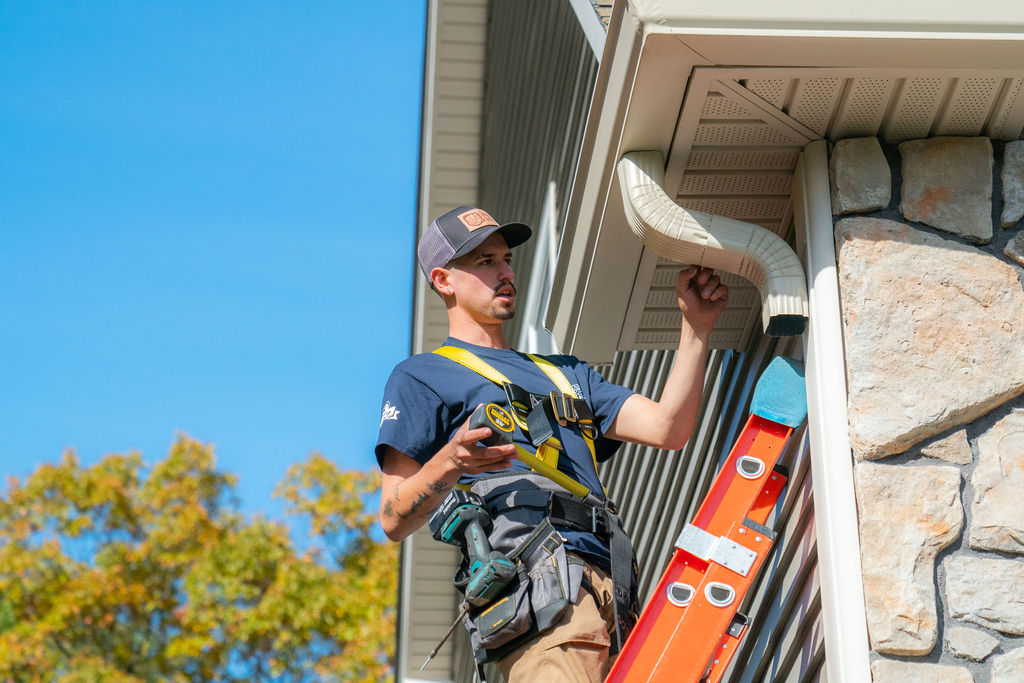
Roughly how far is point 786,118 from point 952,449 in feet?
3.25

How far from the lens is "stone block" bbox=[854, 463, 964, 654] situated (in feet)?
8.78

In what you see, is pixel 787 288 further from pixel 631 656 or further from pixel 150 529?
pixel 150 529

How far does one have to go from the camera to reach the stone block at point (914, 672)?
8.67 ft

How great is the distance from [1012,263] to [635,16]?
4.05 ft

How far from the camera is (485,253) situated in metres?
3.69

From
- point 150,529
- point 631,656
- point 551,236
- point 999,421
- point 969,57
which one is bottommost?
point 631,656

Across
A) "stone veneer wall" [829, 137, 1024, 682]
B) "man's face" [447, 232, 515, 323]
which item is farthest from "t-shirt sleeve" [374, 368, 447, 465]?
"stone veneer wall" [829, 137, 1024, 682]

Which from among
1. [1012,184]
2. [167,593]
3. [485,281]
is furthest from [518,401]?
[167,593]

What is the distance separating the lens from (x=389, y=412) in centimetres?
322

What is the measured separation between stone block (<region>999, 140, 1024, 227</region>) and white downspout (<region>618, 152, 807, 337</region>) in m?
0.59

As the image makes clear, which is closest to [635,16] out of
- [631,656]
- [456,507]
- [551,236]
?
[456,507]

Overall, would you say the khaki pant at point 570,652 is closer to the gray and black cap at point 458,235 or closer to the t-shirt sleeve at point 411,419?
the t-shirt sleeve at point 411,419

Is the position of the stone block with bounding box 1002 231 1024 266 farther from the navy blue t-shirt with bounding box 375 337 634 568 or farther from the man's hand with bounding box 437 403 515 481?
the man's hand with bounding box 437 403 515 481

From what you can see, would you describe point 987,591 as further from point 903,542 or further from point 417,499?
point 417,499
